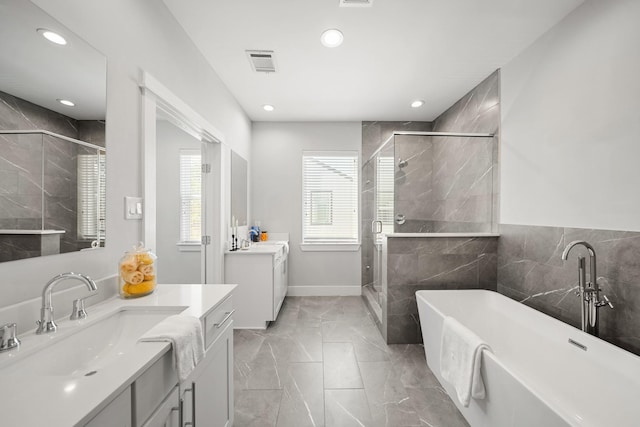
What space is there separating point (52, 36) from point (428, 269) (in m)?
2.95

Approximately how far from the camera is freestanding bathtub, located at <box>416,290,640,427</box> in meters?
1.18

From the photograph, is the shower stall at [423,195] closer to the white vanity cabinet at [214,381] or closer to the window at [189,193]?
the white vanity cabinet at [214,381]

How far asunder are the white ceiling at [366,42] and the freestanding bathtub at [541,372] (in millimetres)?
2156

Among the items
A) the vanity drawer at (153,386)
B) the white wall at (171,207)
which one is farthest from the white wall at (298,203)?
the vanity drawer at (153,386)

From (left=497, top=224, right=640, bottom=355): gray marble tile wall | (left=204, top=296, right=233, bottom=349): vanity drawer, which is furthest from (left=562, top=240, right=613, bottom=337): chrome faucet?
(left=204, top=296, right=233, bottom=349): vanity drawer

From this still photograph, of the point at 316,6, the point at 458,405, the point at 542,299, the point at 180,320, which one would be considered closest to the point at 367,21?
the point at 316,6

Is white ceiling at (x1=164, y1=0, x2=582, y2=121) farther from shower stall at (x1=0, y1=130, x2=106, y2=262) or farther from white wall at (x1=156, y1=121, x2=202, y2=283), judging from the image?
shower stall at (x1=0, y1=130, x2=106, y2=262)

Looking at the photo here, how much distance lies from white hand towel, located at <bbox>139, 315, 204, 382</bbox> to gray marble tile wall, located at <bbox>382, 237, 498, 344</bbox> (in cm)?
202

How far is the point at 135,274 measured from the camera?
4.33 ft

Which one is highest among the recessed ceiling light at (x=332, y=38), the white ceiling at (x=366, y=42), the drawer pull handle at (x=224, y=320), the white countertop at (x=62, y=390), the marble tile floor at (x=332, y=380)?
the white ceiling at (x=366, y=42)

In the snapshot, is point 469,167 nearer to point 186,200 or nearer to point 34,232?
point 34,232

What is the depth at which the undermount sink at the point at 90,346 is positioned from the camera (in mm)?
831

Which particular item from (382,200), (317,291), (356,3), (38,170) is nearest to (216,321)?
(38,170)

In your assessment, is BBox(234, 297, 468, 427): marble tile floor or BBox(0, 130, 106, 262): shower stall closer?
BBox(0, 130, 106, 262): shower stall
